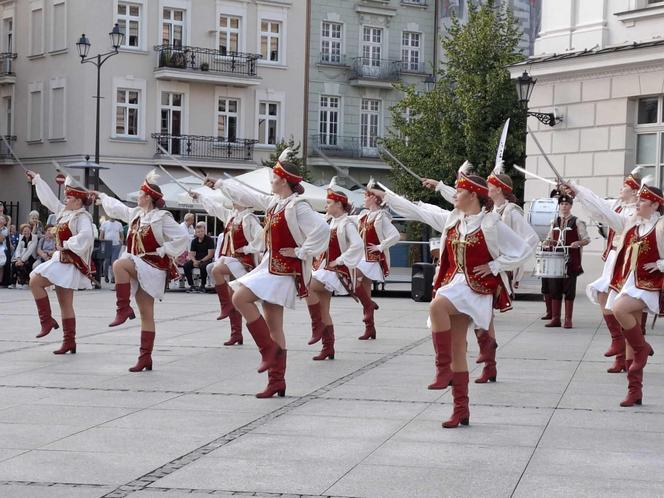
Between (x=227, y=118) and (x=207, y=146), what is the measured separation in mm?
1655

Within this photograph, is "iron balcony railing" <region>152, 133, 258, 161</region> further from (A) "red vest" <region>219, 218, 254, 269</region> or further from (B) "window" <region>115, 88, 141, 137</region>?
(A) "red vest" <region>219, 218, 254, 269</region>

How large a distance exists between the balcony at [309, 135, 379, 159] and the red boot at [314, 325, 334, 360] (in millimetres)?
36811

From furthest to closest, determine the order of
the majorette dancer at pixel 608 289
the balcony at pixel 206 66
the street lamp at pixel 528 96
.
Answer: the balcony at pixel 206 66, the street lamp at pixel 528 96, the majorette dancer at pixel 608 289

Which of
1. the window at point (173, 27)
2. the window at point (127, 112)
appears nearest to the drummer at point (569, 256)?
the window at point (127, 112)

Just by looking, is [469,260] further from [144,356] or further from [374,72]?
[374,72]

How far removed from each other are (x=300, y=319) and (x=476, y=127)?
20.2 m

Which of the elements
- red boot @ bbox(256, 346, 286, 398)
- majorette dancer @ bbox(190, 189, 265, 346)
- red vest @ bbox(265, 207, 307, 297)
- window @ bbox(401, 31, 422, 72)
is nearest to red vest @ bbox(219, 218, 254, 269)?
majorette dancer @ bbox(190, 189, 265, 346)

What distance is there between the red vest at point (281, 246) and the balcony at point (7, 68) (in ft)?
129

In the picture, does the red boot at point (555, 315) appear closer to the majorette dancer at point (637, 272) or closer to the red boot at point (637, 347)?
the majorette dancer at point (637, 272)

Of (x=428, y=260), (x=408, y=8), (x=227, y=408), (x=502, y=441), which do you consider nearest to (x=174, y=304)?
(x=428, y=260)

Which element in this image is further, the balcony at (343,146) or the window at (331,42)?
the window at (331,42)

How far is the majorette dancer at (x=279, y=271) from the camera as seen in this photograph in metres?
10.6

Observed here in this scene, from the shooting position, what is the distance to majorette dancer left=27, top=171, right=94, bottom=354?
1359 cm

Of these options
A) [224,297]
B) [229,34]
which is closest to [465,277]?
[224,297]
